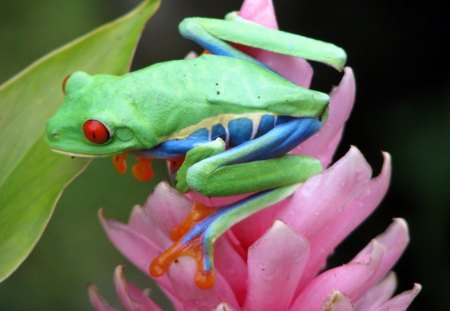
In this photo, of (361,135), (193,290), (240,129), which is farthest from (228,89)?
(361,135)

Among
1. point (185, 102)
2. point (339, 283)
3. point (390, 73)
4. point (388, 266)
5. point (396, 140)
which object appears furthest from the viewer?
point (390, 73)

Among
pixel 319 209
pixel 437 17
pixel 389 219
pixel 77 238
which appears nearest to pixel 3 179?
pixel 319 209

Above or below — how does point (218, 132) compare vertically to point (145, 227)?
above

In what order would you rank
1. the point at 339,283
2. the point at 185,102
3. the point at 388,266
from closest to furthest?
1. the point at 185,102
2. the point at 339,283
3. the point at 388,266

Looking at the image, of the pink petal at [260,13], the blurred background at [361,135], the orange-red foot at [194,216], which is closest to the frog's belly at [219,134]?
the orange-red foot at [194,216]

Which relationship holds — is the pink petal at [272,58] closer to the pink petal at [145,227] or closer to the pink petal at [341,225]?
the pink petal at [341,225]

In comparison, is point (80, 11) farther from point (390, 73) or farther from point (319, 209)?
point (319, 209)

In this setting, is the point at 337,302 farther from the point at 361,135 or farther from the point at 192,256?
the point at 361,135
